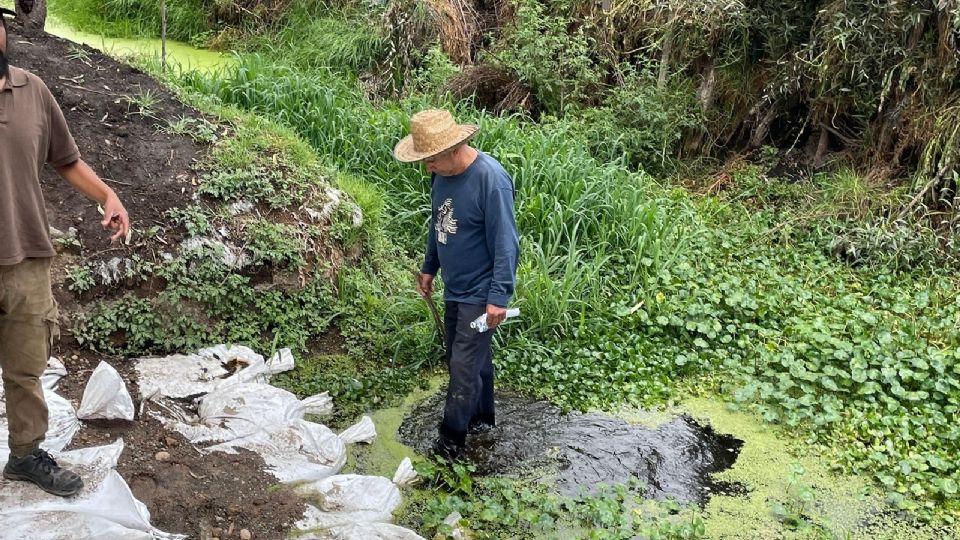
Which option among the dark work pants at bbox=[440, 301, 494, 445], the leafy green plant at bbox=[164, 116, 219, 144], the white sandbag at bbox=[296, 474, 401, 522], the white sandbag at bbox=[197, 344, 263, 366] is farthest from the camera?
the leafy green plant at bbox=[164, 116, 219, 144]

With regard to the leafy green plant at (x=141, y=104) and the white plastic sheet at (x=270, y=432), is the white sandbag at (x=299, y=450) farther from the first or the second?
the leafy green plant at (x=141, y=104)

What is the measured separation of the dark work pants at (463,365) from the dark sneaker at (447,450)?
0.08ft

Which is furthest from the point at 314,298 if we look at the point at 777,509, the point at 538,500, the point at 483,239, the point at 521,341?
the point at 777,509

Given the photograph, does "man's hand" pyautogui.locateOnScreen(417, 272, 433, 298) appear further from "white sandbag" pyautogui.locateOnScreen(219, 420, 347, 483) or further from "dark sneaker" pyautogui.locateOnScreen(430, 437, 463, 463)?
"white sandbag" pyautogui.locateOnScreen(219, 420, 347, 483)

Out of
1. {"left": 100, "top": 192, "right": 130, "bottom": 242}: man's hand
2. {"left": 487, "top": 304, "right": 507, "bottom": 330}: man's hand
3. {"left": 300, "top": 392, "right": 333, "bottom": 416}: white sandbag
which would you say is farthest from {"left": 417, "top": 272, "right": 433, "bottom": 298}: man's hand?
{"left": 100, "top": 192, "right": 130, "bottom": 242}: man's hand

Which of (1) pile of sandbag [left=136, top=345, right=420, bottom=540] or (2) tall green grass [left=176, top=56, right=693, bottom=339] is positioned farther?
(2) tall green grass [left=176, top=56, right=693, bottom=339]

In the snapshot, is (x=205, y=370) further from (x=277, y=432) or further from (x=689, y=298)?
(x=689, y=298)

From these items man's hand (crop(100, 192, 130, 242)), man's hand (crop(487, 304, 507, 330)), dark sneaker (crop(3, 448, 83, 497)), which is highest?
man's hand (crop(100, 192, 130, 242))

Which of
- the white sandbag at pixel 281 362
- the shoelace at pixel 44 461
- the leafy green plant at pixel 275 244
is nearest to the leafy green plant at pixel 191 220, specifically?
the leafy green plant at pixel 275 244

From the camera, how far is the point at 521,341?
4930 mm

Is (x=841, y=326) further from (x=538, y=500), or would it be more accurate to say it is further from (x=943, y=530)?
(x=538, y=500)

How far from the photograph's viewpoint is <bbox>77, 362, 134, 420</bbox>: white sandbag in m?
3.58

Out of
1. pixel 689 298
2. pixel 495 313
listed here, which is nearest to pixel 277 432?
pixel 495 313

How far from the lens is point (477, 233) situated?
3.76 meters
